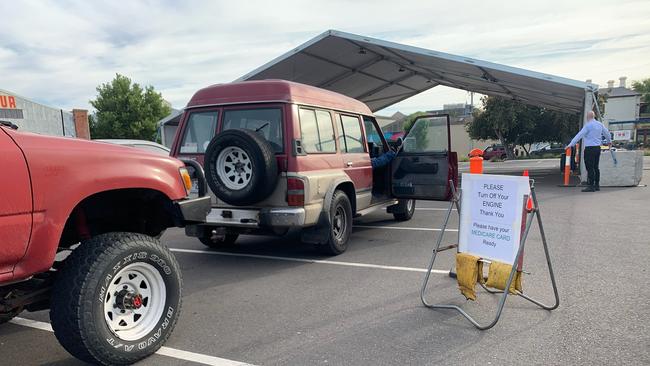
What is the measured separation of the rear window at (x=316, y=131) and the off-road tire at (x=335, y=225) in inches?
26.4

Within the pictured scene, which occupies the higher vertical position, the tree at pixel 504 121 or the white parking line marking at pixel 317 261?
the tree at pixel 504 121

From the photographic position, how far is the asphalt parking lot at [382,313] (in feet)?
10.5

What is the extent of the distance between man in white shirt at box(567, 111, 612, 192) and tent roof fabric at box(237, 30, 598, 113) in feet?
3.04

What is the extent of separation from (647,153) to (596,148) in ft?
107

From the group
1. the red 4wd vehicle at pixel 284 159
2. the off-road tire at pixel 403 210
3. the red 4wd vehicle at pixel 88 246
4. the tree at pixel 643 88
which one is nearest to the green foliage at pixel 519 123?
the off-road tire at pixel 403 210

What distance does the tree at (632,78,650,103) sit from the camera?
69.3 m

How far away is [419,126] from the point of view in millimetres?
7082

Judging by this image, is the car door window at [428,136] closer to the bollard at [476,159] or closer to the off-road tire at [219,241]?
the bollard at [476,159]

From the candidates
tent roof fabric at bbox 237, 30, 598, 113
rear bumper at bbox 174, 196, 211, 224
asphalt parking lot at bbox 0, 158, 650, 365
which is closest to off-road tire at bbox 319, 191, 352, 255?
asphalt parking lot at bbox 0, 158, 650, 365

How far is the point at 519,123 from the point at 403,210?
3321cm

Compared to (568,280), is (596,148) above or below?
above

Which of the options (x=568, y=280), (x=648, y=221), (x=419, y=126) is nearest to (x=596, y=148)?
(x=648, y=221)

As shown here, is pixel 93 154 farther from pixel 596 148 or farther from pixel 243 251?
pixel 596 148

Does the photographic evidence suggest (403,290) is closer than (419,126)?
Yes
